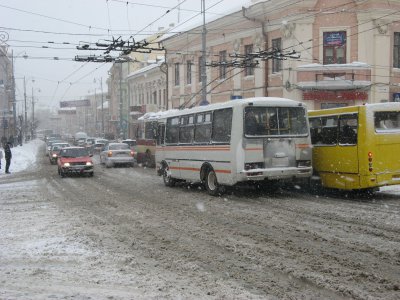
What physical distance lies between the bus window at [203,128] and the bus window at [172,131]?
1841 mm

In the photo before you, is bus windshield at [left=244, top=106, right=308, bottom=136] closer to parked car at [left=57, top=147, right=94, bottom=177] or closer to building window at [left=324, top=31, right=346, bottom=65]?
parked car at [left=57, top=147, right=94, bottom=177]

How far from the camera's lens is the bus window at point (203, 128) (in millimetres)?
15914

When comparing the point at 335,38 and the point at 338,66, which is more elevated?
the point at 335,38

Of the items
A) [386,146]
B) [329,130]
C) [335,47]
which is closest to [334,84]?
[335,47]

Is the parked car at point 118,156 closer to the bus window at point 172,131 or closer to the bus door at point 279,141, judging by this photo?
A: the bus window at point 172,131

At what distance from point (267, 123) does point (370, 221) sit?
16.7 feet

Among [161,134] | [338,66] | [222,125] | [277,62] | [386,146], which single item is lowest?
[386,146]

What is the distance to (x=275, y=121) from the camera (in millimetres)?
14516

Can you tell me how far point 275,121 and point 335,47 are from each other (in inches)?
619

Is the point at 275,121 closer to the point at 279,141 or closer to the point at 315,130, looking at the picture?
the point at 279,141

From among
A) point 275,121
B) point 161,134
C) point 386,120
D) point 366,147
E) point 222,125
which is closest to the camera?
point 366,147

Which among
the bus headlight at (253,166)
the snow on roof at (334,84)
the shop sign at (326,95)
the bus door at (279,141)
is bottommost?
the bus headlight at (253,166)

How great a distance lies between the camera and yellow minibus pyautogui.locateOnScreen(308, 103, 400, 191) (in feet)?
43.4

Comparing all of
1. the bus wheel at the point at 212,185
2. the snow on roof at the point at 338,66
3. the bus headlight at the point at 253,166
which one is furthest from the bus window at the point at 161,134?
the snow on roof at the point at 338,66
